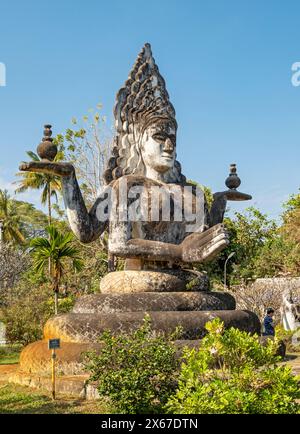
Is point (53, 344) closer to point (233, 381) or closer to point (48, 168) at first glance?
point (233, 381)

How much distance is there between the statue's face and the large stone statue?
0.05ft

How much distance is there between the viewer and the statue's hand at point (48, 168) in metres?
8.00

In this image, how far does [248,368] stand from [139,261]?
3.62 metres

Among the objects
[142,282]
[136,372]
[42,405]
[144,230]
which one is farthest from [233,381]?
[144,230]

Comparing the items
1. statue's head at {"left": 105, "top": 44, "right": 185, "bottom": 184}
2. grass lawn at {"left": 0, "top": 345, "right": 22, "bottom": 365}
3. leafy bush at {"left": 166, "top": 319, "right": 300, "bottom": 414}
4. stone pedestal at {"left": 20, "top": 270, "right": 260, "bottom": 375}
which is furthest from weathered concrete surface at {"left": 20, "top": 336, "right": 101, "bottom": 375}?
grass lawn at {"left": 0, "top": 345, "right": 22, "bottom": 365}

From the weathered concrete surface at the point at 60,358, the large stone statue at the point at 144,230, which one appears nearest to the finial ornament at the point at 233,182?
the large stone statue at the point at 144,230

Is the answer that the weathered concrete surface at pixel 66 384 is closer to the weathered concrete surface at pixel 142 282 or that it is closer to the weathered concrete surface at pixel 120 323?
the weathered concrete surface at pixel 120 323

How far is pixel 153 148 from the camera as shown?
898 cm

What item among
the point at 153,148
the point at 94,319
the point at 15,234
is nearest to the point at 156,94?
the point at 153,148

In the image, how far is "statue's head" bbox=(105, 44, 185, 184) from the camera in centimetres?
899

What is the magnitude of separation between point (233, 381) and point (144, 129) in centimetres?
504

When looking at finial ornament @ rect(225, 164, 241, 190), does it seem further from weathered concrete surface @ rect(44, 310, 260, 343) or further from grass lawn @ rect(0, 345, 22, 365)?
grass lawn @ rect(0, 345, 22, 365)

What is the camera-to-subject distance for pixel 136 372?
5672 millimetres

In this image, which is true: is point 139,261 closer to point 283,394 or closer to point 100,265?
point 283,394
